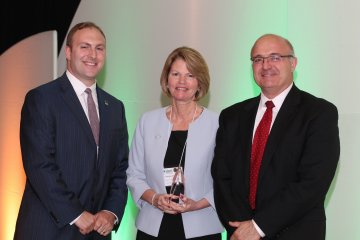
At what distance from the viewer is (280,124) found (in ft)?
8.86

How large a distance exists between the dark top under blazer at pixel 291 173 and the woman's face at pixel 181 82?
463mm

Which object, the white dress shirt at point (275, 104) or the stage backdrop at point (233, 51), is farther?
the stage backdrop at point (233, 51)

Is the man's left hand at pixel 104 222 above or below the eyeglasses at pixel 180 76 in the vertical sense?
below

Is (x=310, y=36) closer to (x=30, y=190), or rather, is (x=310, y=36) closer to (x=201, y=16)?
(x=201, y=16)

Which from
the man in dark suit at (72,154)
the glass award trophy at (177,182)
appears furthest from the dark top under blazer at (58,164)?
the glass award trophy at (177,182)

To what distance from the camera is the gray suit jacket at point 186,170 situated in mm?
2996

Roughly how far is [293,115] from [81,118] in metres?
1.17

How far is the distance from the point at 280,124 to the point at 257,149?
182 millimetres

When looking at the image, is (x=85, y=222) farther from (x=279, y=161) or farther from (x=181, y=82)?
(x=279, y=161)

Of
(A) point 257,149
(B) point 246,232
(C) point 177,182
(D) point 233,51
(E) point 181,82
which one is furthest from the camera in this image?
(D) point 233,51

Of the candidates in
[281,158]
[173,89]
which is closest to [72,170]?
[173,89]

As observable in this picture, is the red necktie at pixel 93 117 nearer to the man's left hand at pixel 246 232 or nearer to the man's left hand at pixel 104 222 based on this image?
the man's left hand at pixel 104 222

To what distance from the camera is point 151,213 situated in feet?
9.94

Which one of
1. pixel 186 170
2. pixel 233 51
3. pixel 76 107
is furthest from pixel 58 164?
pixel 233 51
